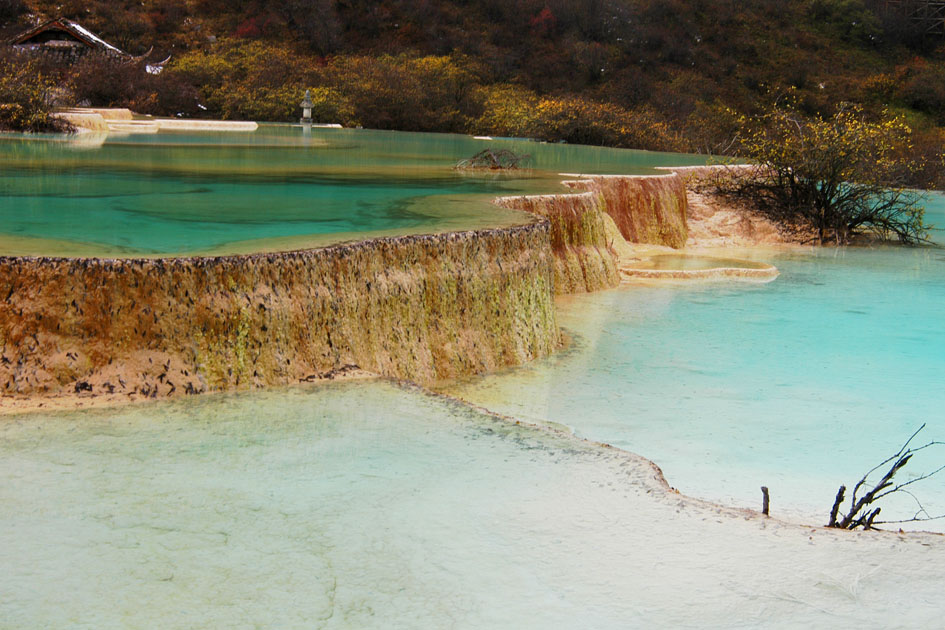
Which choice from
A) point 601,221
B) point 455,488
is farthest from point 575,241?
point 455,488

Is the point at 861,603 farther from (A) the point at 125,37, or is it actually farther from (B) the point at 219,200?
(A) the point at 125,37

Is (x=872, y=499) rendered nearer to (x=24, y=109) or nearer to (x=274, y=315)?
(x=274, y=315)

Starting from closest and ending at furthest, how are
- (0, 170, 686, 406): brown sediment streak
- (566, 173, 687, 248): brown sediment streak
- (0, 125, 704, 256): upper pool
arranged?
(0, 170, 686, 406): brown sediment streak → (0, 125, 704, 256): upper pool → (566, 173, 687, 248): brown sediment streak

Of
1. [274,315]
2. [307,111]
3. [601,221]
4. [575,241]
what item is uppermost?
[307,111]

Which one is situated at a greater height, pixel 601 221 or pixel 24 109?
pixel 24 109

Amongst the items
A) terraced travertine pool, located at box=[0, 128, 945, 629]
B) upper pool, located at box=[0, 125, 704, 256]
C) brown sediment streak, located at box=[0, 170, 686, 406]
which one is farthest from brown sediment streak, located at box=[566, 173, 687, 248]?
brown sediment streak, located at box=[0, 170, 686, 406]

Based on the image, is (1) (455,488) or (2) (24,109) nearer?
(1) (455,488)

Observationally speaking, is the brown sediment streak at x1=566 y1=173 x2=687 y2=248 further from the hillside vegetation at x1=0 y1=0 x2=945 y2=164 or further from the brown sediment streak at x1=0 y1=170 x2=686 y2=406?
the hillside vegetation at x1=0 y1=0 x2=945 y2=164

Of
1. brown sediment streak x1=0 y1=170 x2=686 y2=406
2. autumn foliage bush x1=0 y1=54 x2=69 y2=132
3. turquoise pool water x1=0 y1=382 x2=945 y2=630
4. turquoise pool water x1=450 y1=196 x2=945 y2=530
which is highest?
autumn foliage bush x1=0 y1=54 x2=69 y2=132
